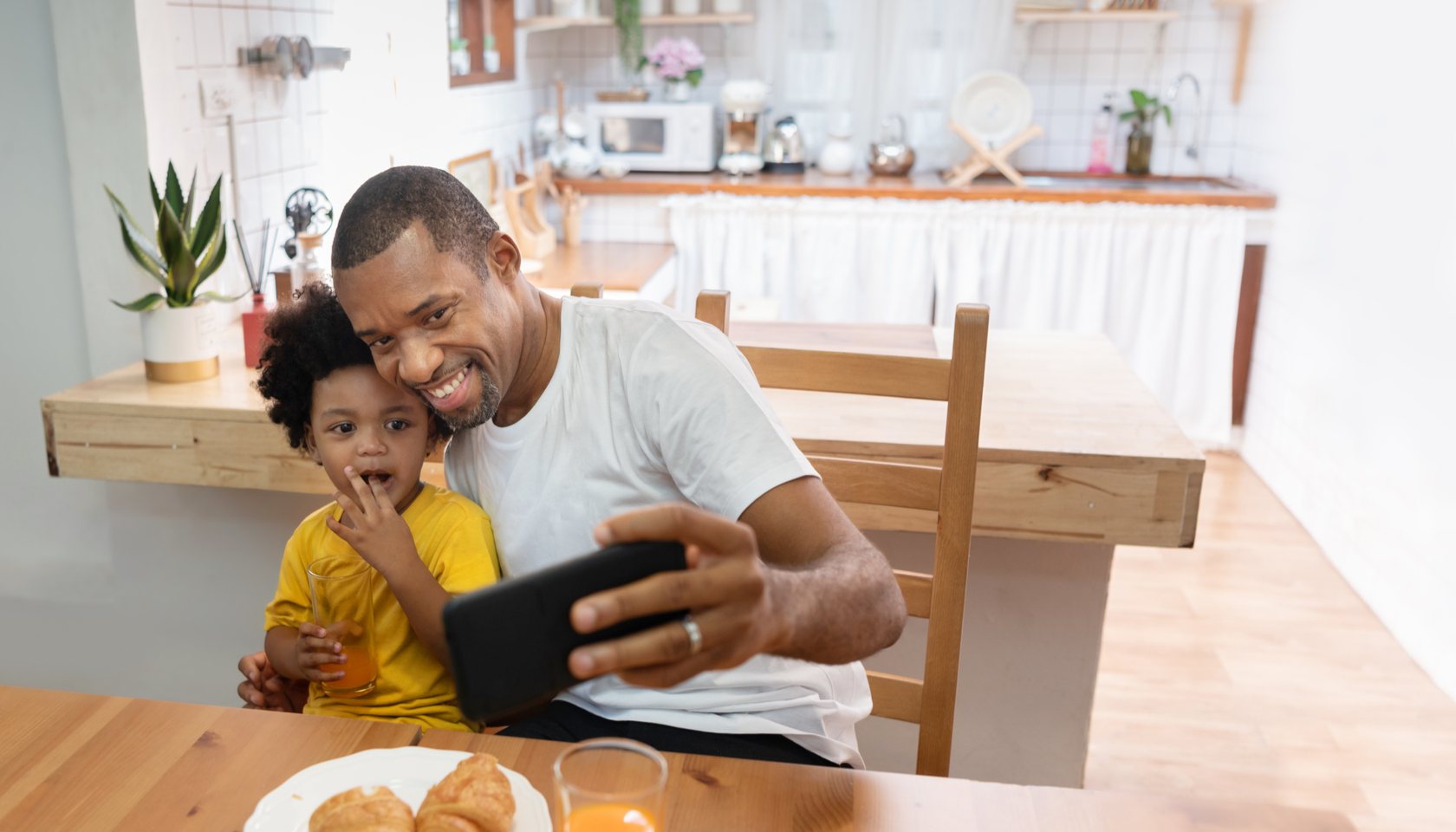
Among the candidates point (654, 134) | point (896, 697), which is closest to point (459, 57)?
point (654, 134)

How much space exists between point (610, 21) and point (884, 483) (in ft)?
10.5

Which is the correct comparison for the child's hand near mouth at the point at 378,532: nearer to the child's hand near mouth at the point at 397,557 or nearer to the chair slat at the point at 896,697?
the child's hand near mouth at the point at 397,557

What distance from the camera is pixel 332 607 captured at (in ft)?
3.50

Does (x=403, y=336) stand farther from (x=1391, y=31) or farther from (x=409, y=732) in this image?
(x=1391, y=31)

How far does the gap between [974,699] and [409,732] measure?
1.15 metres

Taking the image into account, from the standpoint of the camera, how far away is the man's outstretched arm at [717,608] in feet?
2.09

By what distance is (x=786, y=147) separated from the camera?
4230 mm

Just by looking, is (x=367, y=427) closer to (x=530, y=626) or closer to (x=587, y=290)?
(x=587, y=290)

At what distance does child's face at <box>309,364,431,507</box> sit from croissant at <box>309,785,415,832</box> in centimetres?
47

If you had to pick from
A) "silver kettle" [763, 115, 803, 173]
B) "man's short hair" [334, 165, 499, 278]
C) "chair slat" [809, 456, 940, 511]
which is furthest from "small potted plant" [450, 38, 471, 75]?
"chair slat" [809, 456, 940, 511]

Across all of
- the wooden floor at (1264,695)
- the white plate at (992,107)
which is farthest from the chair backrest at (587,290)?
the white plate at (992,107)

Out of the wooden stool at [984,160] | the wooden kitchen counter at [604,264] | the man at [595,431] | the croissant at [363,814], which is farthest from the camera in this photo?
the wooden stool at [984,160]

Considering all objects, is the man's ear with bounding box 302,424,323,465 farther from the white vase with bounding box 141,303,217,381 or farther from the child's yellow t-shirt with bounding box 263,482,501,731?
the white vase with bounding box 141,303,217,381

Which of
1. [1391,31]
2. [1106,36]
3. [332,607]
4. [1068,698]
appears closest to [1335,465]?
[1391,31]
